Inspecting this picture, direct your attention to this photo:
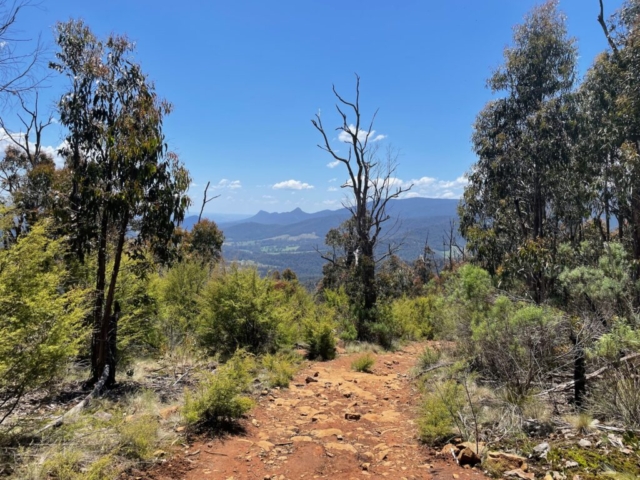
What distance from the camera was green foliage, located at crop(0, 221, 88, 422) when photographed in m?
3.54

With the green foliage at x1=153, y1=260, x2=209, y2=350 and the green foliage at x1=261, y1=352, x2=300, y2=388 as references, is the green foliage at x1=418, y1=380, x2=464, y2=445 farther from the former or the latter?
the green foliage at x1=153, y1=260, x2=209, y2=350

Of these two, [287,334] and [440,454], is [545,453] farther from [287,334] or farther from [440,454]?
[287,334]

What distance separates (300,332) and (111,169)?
6.53 metres

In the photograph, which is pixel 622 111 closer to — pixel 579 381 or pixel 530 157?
pixel 530 157

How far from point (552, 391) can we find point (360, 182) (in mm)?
9609

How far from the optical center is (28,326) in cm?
369

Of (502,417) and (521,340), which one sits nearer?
(502,417)

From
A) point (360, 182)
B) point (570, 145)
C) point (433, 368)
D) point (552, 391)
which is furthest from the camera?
point (360, 182)

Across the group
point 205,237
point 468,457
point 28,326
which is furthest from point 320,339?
point 205,237

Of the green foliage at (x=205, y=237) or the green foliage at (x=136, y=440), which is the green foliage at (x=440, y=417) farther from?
the green foliage at (x=205, y=237)

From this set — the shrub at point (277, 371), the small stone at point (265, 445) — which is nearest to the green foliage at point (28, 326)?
the small stone at point (265, 445)

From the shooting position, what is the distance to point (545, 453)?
381 cm

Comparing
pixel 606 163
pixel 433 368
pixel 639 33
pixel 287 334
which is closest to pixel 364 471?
pixel 433 368

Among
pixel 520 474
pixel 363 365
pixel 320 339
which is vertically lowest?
pixel 363 365
